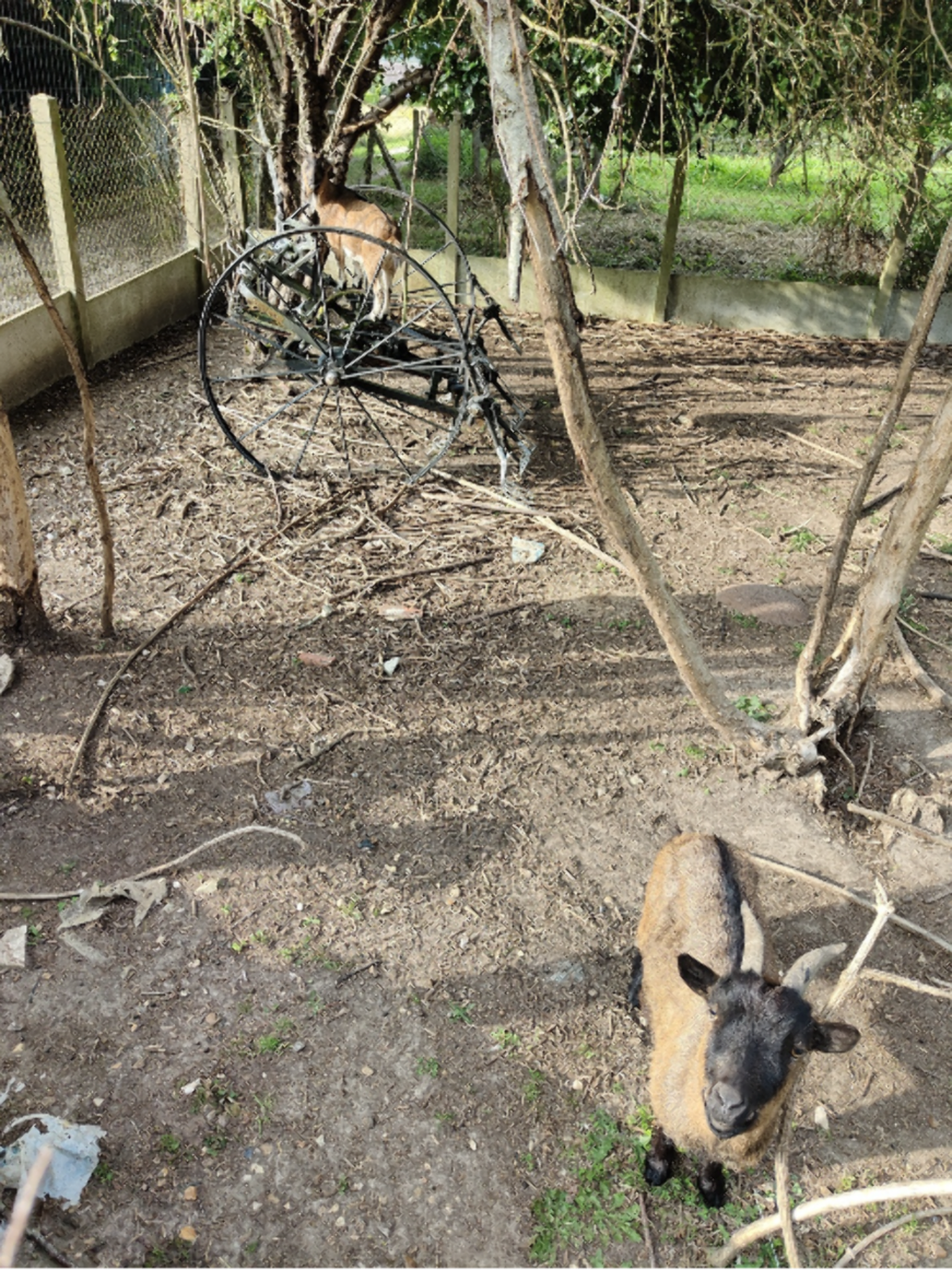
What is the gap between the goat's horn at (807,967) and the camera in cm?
263

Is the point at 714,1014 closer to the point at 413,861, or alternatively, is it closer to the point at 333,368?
the point at 413,861

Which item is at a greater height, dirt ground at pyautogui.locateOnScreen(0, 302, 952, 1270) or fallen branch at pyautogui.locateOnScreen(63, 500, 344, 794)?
fallen branch at pyautogui.locateOnScreen(63, 500, 344, 794)

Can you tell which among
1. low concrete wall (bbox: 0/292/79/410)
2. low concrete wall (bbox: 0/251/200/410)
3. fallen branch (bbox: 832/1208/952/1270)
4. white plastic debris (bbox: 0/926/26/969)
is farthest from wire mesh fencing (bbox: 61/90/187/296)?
fallen branch (bbox: 832/1208/952/1270)

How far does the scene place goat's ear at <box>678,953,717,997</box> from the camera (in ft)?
8.91

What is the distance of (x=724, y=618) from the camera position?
5.42 metres

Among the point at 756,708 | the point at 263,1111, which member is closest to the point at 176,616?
the point at 263,1111

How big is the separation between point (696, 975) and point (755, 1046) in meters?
0.24

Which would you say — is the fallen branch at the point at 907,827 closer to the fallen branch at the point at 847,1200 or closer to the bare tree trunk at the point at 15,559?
the fallen branch at the point at 847,1200

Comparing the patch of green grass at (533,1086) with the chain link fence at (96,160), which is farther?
the chain link fence at (96,160)

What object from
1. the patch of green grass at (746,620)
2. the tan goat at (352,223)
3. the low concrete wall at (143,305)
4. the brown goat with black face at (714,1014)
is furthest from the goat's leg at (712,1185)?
the low concrete wall at (143,305)

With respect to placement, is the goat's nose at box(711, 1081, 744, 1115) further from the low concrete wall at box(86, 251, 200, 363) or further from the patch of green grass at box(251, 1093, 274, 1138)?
the low concrete wall at box(86, 251, 200, 363)

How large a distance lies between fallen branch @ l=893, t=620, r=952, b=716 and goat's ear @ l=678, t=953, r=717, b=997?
250 centimetres

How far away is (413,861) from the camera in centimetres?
387

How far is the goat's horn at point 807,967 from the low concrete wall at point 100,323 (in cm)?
660
